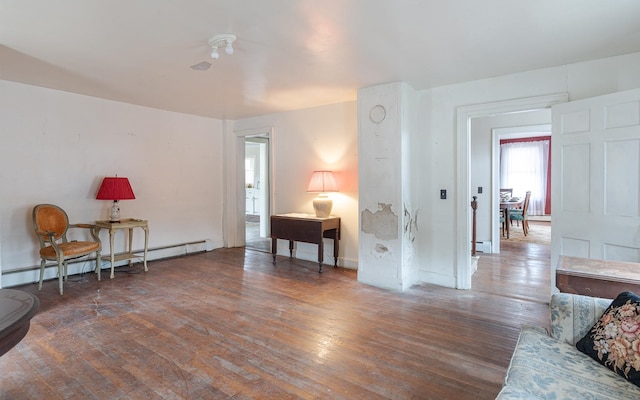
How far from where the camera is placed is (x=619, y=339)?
53.7 inches

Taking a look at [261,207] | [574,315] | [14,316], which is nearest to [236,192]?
[261,207]

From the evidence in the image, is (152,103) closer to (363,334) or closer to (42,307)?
(42,307)

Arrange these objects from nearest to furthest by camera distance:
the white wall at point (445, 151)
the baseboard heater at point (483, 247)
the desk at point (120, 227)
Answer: the white wall at point (445, 151)
the desk at point (120, 227)
the baseboard heater at point (483, 247)

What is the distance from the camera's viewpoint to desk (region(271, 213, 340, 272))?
423cm

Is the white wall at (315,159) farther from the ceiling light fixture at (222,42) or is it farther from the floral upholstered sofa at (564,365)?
the floral upholstered sofa at (564,365)

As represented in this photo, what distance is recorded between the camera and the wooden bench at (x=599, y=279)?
1664 mm

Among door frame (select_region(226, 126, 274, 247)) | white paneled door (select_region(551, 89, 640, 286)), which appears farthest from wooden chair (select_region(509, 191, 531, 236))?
door frame (select_region(226, 126, 274, 247))

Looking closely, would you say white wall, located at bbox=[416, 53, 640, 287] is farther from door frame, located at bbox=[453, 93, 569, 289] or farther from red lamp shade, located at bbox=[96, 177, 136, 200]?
red lamp shade, located at bbox=[96, 177, 136, 200]

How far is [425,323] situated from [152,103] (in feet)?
14.4

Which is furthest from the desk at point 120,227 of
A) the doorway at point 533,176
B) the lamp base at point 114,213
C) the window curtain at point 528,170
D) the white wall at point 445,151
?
the window curtain at point 528,170

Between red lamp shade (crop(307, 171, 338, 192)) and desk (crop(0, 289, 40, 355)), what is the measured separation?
3.25 metres

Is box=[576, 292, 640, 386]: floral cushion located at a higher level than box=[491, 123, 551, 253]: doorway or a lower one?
lower

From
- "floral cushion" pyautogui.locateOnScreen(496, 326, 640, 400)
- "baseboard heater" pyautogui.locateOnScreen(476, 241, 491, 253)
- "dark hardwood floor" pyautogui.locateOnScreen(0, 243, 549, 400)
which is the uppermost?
"floral cushion" pyautogui.locateOnScreen(496, 326, 640, 400)

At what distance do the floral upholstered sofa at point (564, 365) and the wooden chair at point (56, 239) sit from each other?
13.2 feet
